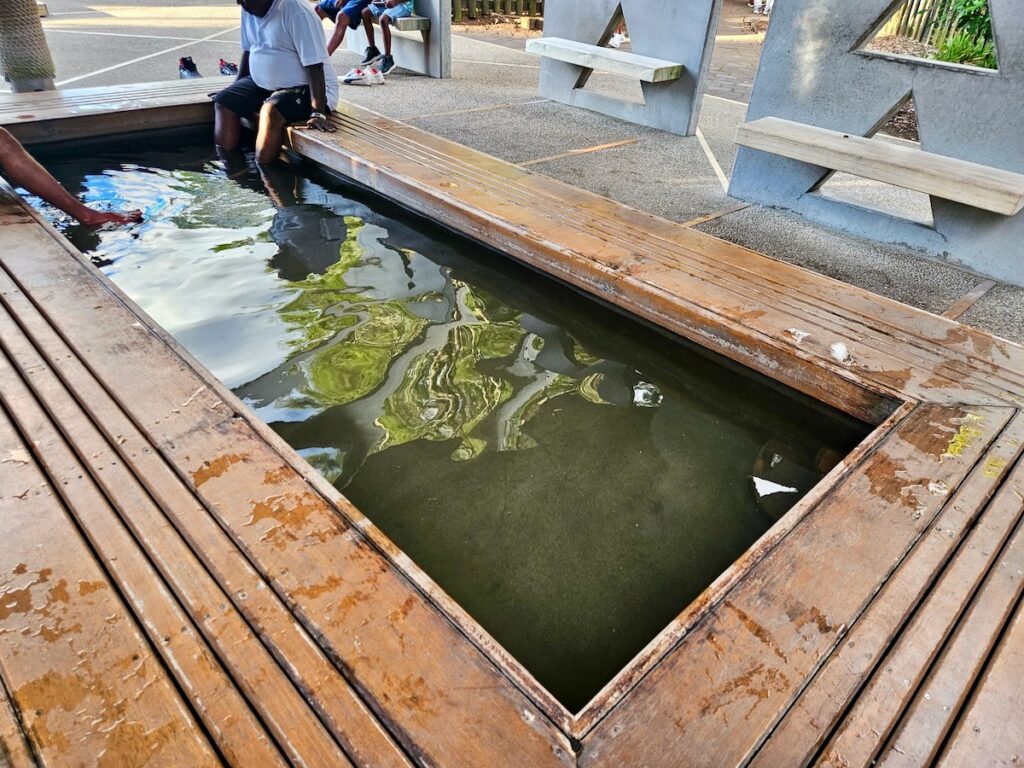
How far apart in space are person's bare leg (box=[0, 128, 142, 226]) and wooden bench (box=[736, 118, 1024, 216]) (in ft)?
11.7

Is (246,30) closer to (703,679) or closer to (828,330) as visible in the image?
(828,330)

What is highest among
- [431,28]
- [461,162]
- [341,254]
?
[431,28]

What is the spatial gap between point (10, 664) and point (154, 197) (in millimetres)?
3431

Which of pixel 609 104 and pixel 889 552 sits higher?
pixel 609 104

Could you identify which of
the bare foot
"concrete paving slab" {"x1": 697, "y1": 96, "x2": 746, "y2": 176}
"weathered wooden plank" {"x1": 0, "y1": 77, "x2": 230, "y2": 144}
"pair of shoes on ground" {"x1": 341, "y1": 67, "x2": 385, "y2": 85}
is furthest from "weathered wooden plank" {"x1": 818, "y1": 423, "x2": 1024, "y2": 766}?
"pair of shoes on ground" {"x1": 341, "y1": 67, "x2": 385, "y2": 85}

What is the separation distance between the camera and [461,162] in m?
4.09

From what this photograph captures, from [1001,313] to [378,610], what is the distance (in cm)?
298

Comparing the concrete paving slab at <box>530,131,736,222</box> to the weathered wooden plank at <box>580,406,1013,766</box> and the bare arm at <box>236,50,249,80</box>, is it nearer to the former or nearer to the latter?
the weathered wooden plank at <box>580,406,1013,766</box>

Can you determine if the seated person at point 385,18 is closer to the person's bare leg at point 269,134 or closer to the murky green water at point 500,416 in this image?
the person's bare leg at point 269,134

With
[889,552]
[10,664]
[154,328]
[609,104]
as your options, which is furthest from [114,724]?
[609,104]

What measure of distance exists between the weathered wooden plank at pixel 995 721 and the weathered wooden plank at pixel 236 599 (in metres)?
1.02

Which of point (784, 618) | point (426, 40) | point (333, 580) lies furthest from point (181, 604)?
point (426, 40)

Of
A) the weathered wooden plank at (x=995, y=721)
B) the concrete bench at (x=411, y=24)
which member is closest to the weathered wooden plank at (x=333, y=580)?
the weathered wooden plank at (x=995, y=721)

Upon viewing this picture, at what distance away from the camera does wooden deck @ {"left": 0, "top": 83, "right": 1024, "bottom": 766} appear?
1.20 meters
